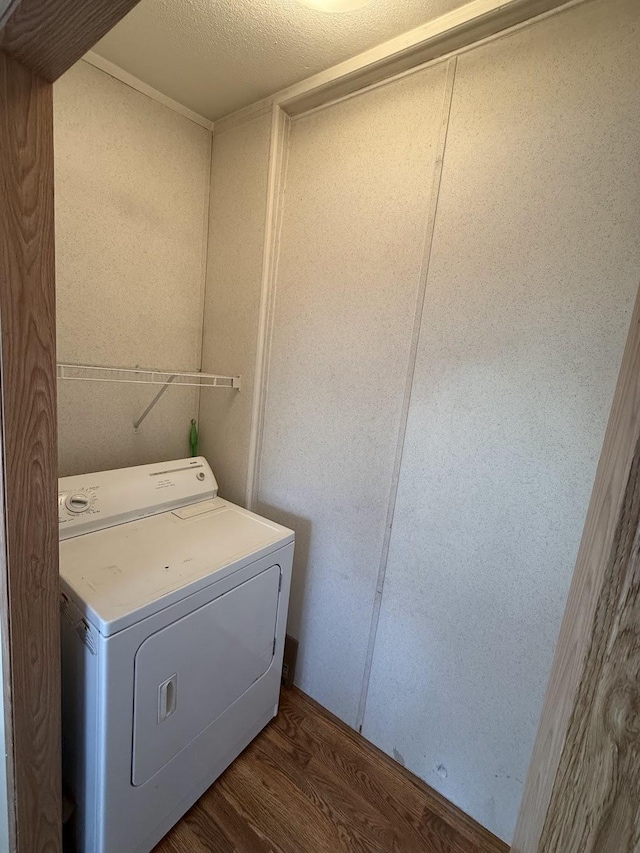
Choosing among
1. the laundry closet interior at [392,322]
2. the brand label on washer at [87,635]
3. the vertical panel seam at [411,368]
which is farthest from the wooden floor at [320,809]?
the brand label on washer at [87,635]

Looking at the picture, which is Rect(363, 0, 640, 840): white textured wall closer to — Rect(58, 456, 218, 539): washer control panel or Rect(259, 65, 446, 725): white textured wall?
Rect(259, 65, 446, 725): white textured wall

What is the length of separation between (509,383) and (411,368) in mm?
346

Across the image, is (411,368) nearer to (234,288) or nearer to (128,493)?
(234,288)

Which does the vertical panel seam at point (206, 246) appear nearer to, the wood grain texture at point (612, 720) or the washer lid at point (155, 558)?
the washer lid at point (155, 558)

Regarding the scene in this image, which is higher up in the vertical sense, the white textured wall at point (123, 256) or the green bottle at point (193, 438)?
the white textured wall at point (123, 256)

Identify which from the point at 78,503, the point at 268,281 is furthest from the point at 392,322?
the point at 78,503

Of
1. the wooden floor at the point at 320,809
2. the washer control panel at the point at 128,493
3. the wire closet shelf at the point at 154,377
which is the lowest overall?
the wooden floor at the point at 320,809

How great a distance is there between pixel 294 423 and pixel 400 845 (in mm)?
1613

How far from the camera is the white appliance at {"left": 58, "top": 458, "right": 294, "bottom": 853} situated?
3.33ft

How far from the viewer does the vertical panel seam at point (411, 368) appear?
127 cm

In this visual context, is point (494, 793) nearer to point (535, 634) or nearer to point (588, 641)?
point (535, 634)

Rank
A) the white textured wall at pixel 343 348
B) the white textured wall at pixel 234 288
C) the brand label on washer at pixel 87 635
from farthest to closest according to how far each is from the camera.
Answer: the white textured wall at pixel 234 288 < the white textured wall at pixel 343 348 < the brand label on washer at pixel 87 635

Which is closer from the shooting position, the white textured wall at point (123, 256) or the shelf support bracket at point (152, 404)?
the white textured wall at point (123, 256)

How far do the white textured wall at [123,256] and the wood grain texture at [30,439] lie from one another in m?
0.86
